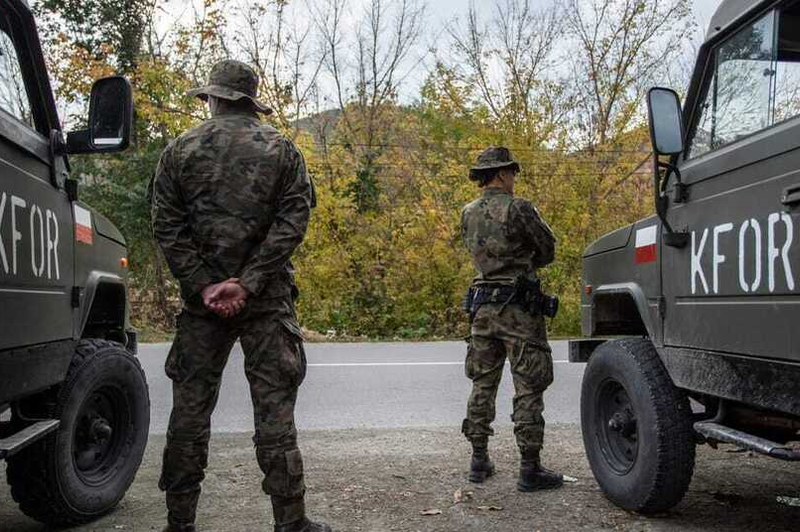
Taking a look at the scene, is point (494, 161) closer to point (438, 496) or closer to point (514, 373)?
point (514, 373)

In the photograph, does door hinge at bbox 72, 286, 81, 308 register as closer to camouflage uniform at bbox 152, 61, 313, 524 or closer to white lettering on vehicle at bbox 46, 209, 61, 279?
white lettering on vehicle at bbox 46, 209, 61, 279

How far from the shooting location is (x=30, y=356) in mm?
3045

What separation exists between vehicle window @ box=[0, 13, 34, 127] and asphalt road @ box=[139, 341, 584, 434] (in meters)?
3.28

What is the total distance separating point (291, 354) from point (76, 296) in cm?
111

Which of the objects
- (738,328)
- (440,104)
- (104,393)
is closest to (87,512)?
(104,393)

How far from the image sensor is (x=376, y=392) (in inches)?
305

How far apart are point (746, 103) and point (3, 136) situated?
9.28 feet

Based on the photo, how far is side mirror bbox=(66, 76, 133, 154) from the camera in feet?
11.2

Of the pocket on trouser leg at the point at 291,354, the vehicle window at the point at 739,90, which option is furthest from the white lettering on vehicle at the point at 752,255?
the pocket on trouser leg at the point at 291,354

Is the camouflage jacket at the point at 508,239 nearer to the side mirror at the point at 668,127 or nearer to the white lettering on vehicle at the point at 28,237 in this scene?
the side mirror at the point at 668,127

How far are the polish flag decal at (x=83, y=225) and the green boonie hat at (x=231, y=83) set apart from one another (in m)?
0.86

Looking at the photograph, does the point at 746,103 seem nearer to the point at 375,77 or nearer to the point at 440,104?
the point at 440,104

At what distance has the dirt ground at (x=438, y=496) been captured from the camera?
3.62 metres

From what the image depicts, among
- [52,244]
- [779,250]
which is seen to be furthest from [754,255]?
[52,244]
